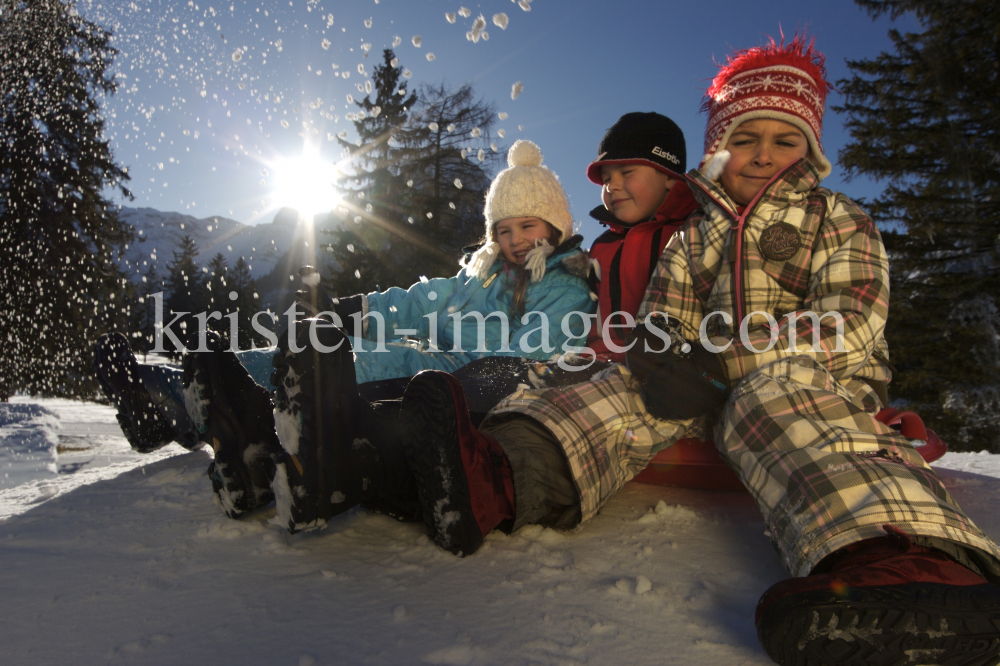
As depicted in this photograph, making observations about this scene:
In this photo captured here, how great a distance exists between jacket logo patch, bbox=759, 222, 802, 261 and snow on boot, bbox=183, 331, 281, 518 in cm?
153

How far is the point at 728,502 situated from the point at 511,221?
166 centimetres

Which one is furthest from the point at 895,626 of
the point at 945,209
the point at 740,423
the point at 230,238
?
the point at 230,238

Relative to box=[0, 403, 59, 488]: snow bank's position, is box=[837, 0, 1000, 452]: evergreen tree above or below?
above

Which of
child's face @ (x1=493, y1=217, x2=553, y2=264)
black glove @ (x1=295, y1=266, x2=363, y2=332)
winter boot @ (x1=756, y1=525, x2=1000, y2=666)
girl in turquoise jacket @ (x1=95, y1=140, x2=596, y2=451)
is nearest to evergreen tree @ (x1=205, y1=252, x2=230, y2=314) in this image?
black glove @ (x1=295, y1=266, x2=363, y2=332)

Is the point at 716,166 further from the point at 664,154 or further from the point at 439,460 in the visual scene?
the point at 439,460

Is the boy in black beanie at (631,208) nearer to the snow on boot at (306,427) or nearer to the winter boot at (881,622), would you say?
the snow on boot at (306,427)

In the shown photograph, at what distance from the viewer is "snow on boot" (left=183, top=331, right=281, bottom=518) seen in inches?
52.4

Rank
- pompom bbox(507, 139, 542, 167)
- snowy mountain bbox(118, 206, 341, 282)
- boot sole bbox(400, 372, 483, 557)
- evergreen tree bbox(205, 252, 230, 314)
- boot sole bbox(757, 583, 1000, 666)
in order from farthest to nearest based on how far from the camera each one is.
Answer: snowy mountain bbox(118, 206, 341, 282), evergreen tree bbox(205, 252, 230, 314), pompom bbox(507, 139, 542, 167), boot sole bbox(400, 372, 483, 557), boot sole bbox(757, 583, 1000, 666)

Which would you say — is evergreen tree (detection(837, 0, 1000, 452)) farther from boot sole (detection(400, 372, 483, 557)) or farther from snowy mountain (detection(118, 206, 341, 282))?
snowy mountain (detection(118, 206, 341, 282))

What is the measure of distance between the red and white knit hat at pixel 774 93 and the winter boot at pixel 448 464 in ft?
4.83

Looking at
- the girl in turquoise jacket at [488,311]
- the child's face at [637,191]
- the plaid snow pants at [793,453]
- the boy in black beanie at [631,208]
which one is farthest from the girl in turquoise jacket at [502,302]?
the plaid snow pants at [793,453]

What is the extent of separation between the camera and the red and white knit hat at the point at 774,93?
190 centimetres

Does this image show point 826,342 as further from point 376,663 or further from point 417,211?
point 417,211

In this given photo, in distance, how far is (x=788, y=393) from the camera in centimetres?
119
